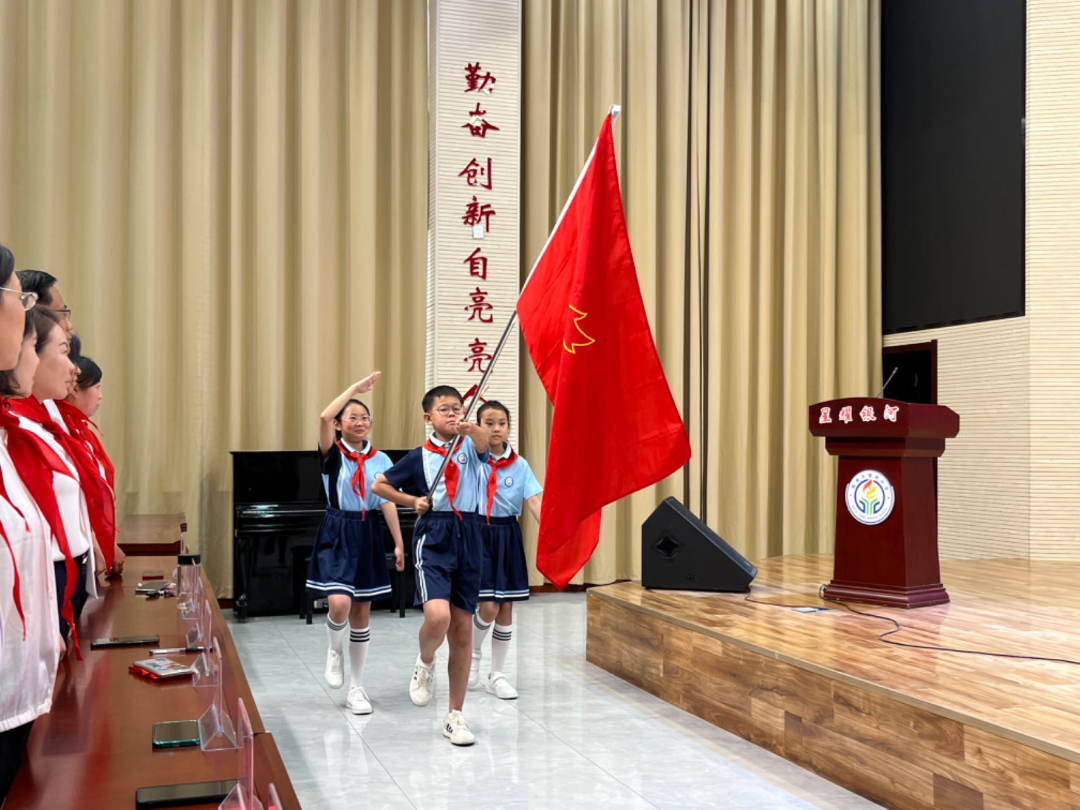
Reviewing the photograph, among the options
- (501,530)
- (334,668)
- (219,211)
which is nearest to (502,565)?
(501,530)

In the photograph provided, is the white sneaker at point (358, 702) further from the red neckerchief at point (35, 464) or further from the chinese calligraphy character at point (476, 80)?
the chinese calligraphy character at point (476, 80)

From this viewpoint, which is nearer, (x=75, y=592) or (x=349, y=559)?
(x=75, y=592)

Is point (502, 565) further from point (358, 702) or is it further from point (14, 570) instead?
point (14, 570)

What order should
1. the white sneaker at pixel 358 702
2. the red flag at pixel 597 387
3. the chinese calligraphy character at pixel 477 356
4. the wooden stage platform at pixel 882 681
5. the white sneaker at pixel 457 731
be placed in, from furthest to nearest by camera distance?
1. the chinese calligraphy character at pixel 477 356
2. the white sneaker at pixel 358 702
3. the white sneaker at pixel 457 731
4. the red flag at pixel 597 387
5. the wooden stage platform at pixel 882 681

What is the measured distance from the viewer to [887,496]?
4309mm

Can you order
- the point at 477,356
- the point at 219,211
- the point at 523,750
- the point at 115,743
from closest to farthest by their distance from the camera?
1. the point at 115,743
2. the point at 523,750
3. the point at 219,211
4. the point at 477,356

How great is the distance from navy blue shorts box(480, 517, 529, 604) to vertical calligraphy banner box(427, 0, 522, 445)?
8.36 ft

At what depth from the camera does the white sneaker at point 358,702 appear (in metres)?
3.88

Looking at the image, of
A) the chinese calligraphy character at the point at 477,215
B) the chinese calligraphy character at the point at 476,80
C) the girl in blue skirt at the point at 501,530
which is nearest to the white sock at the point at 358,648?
the girl in blue skirt at the point at 501,530

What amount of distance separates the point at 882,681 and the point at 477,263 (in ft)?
14.0

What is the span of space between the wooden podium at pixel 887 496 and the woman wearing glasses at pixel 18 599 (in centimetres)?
353

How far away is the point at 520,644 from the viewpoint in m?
5.30

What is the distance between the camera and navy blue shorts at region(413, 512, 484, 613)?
3537 mm

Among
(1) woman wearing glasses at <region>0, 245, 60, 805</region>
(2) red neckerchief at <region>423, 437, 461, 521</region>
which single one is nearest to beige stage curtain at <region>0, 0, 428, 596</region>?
(2) red neckerchief at <region>423, 437, 461, 521</region>
